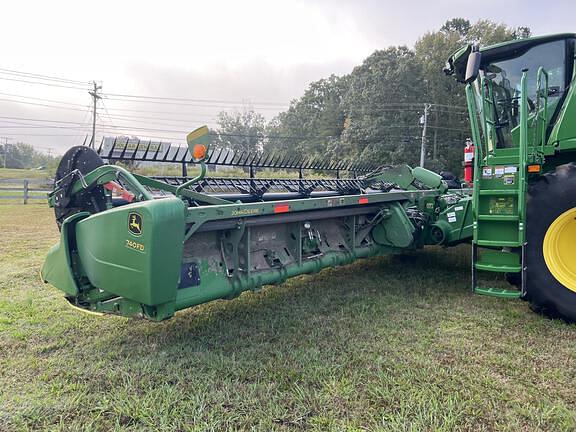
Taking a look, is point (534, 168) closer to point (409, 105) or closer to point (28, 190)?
point (28, 190)

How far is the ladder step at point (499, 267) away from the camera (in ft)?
10.8

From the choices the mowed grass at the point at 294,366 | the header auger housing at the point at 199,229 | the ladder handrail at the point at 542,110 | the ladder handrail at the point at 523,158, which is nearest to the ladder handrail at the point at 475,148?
the ladder handrail at the point at 523,158

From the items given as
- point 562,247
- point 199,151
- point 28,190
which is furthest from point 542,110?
point 28,190

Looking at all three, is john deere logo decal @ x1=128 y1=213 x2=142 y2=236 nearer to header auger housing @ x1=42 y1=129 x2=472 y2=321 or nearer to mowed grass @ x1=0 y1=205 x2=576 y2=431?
header auger housing @ x1=42 y1=129 x2=472 y2=321

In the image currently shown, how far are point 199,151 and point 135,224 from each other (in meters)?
0.59

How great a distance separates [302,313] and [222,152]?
6.63 ft

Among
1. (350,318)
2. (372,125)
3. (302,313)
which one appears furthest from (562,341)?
(372,125)

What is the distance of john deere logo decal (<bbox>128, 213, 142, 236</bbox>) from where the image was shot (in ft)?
7.65

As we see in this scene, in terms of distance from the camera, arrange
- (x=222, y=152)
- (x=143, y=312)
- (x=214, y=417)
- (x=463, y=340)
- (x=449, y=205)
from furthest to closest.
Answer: (x=449, y=205) → (x=222, y=152) → (x=463, y=340) → (x=143, y=312) → (x=214, y=417)

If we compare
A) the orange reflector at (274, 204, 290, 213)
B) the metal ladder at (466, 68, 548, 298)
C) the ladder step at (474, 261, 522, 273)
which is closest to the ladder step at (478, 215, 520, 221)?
the metal ladder at (466, 68, 548, 298)

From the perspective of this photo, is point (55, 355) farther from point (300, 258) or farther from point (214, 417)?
point (300, 258)

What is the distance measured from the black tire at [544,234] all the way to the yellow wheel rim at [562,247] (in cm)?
3

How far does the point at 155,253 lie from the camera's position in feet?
7.63

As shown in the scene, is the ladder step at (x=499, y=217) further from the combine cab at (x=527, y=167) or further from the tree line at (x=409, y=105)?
the tree line at (x=409, y=105)
